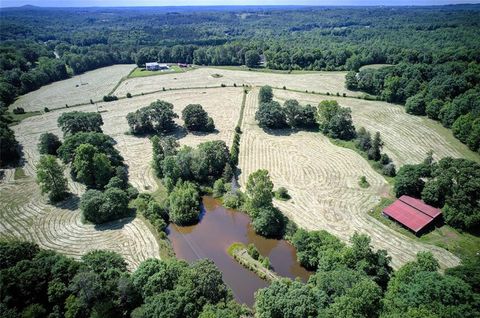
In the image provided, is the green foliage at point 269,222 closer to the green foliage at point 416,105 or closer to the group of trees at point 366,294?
the group of trees at point 366,294

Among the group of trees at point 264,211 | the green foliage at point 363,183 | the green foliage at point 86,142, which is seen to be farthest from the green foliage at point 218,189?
the green foliage at point 363,183

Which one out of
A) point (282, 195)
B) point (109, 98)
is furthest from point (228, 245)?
point (109, 98)

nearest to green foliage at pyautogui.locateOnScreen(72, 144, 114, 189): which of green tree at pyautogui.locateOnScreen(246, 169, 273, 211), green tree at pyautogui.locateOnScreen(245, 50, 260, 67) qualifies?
green tree at pyautogui.locateOnScreen(246, 169, 273, 211)

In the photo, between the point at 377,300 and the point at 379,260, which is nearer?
the point at 377,300

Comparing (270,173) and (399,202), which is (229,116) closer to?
(270,173)

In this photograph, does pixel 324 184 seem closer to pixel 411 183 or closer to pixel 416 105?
pixel 411 183

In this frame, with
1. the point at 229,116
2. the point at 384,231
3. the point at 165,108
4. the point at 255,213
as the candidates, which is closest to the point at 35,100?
the point at 165,108
